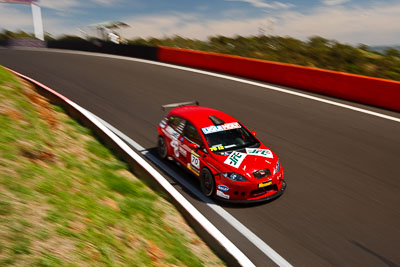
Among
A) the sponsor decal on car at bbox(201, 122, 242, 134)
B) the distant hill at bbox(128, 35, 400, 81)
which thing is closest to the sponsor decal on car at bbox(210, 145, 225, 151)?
the sponsor decal on car at bbox(201, 122, 242, 134)

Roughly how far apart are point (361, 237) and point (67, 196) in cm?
485

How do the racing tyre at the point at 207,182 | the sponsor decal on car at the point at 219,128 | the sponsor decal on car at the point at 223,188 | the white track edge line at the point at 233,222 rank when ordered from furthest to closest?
the sponsor decal on car at the point at 219,128, the racing tyre at the point at 207,182, the sponsor decal on car at the point at 223,188, the white track edge line at the point at 233,222

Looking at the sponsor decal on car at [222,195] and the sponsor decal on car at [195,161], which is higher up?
the sponsor decal on car at [195,161]

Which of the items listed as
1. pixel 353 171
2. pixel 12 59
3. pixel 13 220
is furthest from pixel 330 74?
pixel 12 59

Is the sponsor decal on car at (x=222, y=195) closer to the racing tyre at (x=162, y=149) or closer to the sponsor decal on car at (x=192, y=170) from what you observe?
the sponsor decal on car at (x=192, y=170)

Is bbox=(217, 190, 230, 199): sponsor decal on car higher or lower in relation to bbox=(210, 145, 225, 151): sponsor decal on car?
lower

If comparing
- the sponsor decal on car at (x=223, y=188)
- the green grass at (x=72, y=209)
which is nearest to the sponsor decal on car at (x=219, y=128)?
the sponsor decal on car at (x=223, y=188)

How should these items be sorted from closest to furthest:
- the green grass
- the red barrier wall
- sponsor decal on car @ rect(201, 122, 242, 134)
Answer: the green grass < sponsor decal on car @ rect(201, 122, 242, 134) < the red barrier wall

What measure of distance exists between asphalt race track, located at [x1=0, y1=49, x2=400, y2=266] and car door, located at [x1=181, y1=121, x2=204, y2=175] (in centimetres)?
50

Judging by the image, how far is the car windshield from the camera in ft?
24.5

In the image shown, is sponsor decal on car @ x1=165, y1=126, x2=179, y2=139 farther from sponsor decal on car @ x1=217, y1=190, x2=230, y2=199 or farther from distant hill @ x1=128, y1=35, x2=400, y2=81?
distant hill @ x1=128, y1=35, x2=400, y2=81

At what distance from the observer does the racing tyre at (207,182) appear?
7.10m

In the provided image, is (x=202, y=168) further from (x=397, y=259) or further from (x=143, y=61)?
(x=143, y=61)

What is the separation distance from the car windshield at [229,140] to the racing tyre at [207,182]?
19.9 inches
